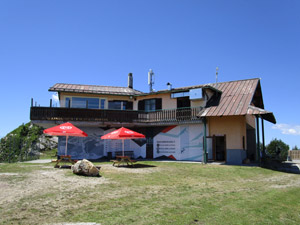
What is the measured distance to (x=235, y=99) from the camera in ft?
66.2

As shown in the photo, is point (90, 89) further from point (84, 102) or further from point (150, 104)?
point (150, 104)

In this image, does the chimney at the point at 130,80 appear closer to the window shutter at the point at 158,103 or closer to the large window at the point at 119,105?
the large window at the point at 119,105

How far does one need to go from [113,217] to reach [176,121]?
16.3 metres

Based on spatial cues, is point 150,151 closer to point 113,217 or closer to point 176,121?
point 176,121

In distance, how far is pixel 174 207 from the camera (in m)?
6.46

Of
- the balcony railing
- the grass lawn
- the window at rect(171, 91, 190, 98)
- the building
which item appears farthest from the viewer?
the window at rect(171, 91, 190, 98)

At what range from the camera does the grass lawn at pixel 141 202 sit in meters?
5.52

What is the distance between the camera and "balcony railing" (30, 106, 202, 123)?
20625mm

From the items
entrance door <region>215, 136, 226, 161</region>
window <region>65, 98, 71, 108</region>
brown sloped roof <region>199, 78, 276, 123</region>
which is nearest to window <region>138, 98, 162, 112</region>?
brown sloped roof <region>199, 78, 276, 123</region>

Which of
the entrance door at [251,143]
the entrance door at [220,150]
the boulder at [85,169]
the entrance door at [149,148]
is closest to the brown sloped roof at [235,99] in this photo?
the entrance door at [251,143]

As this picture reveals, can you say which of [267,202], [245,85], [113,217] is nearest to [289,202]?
[267,202]

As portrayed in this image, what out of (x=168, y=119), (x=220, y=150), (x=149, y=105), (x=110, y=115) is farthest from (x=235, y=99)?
(x=110, y=115)

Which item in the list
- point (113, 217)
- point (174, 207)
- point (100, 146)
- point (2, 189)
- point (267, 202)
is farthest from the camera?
point (100, 146)

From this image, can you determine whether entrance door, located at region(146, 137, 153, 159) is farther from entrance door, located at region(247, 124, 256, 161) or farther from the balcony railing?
entrance door, located at region(247, 124, 256, 161)
